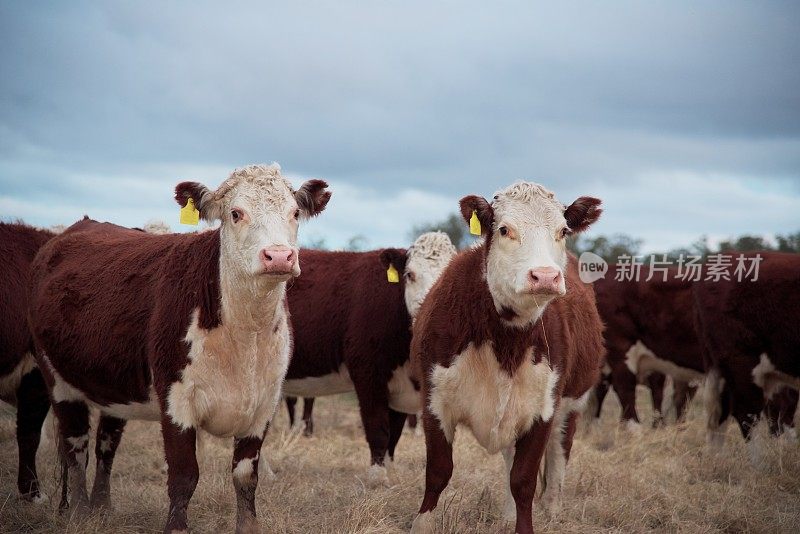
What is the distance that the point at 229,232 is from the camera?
4.86m

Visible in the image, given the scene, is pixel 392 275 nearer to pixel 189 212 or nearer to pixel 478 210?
pixel 478 210

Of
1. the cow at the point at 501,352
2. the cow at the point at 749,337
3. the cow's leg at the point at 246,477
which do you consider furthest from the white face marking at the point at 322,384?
the cow at the point at 749,337

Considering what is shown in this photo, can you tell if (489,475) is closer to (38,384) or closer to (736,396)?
(736,396)

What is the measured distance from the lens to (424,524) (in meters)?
5.25

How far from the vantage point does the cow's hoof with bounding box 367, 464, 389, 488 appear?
739 cm

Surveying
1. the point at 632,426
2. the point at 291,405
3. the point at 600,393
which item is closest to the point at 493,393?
the point at 291,405

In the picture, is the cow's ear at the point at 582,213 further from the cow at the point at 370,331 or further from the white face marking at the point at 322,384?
the white face marking at the point at 322,384

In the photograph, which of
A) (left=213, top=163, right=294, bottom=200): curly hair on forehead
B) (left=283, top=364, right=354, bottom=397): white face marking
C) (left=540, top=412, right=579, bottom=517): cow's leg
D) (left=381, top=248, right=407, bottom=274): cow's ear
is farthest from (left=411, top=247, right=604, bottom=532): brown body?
(left=283, top=364, right=354, bottom=397): white face marking

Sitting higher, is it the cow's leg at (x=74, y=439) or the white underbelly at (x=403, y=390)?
the white underbelly at (x=403, y=390)

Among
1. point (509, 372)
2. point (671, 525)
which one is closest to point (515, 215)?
point (509, 372)

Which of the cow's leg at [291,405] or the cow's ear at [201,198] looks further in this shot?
the cow's leg at [291,405]

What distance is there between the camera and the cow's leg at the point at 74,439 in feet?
19.6

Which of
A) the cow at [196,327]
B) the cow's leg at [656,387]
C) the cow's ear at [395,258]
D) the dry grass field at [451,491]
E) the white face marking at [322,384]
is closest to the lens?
the cow at [196,327]

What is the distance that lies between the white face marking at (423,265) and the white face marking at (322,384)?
1114mm
